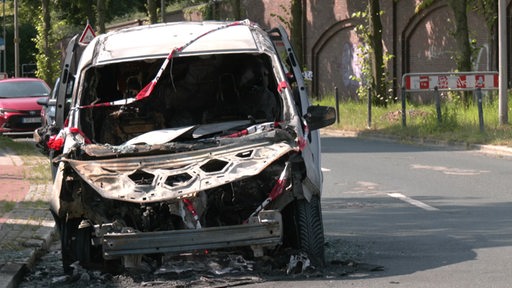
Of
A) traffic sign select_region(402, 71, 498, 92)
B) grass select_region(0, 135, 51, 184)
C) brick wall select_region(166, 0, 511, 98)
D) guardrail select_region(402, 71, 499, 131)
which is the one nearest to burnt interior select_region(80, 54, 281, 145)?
grass select_region(0, 135, 51, 184)

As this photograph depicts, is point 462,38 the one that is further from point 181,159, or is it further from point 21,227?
point 181,159

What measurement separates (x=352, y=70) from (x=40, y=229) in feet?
116

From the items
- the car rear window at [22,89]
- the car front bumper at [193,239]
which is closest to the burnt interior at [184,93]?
the car front bumper at [193,239]

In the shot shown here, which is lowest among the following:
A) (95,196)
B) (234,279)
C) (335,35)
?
(234,279)

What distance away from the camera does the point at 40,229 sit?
37.7 feet

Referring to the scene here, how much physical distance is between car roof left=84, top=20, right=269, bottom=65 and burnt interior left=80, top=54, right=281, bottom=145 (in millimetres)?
231

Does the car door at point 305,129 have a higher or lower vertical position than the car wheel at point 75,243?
higher

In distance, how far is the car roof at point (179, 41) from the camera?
31.6ft

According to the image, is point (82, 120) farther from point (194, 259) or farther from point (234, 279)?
point (234, 279)

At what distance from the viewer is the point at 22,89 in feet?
101

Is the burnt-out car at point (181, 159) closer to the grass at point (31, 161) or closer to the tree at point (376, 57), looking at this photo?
the grass at point (31, 161)

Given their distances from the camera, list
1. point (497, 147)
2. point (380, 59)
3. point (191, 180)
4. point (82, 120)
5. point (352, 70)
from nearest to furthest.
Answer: point (191, 180) → point (82, 120) → point (497, 147) → point (380, 59) → point (352, 70)

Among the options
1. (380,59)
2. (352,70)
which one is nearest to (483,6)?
(380,59)

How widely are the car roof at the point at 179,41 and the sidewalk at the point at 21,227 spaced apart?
1.80 m
